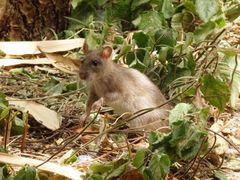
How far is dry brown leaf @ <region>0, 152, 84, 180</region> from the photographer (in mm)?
3887

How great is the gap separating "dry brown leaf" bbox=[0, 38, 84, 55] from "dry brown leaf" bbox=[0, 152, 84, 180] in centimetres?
181

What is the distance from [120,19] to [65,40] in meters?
0.74

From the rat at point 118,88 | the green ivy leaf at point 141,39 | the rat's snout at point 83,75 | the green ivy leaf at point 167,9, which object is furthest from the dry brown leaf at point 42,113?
Result: the green ivy leaf at point 167,9

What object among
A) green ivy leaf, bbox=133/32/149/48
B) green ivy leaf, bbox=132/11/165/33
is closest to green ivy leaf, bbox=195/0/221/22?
green ivy leaf, bbox=133/32/149/48

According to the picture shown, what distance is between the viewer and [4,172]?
3814 mm

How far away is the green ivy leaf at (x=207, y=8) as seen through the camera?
17.4 ft

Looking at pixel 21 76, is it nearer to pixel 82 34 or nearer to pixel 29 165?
pixel 82 34

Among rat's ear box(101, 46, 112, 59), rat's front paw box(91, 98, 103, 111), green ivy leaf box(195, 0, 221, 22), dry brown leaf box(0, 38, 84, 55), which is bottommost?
rat's front paw box(91, 98, 103, 111)

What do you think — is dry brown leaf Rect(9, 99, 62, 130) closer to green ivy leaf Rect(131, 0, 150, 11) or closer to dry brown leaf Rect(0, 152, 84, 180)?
dry brown leaf Rect(0, 152, 84, 180)

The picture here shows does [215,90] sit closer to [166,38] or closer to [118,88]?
[118,88]

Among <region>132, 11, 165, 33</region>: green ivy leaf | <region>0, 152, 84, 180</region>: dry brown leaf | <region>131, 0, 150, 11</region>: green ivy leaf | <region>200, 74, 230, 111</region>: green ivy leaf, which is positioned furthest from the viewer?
<region>131, 0, 150, 11</region>: green ivy leaf

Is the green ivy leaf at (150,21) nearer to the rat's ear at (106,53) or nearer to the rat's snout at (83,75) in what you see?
the rat's ear at (106,53)

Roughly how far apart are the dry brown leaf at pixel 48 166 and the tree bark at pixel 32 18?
2.39 meters

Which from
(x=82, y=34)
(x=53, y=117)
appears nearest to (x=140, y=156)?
(x=53, y=117)
